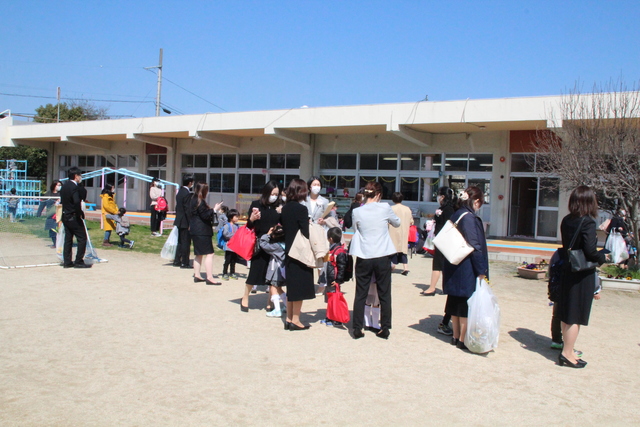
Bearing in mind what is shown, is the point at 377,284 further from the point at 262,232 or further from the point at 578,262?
the point at 578,262

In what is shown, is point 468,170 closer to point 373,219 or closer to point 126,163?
point 373,219

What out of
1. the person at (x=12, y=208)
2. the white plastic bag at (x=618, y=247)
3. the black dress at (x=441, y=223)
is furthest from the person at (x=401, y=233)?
the person at (x=12, y=208)

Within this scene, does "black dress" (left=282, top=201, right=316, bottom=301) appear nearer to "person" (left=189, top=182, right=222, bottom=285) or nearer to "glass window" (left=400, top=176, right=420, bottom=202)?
"person" (left=189, top=182, right=222, bottom=285)

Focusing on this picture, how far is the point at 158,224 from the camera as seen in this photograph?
17094 millimetres

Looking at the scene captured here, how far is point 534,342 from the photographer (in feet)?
20.2

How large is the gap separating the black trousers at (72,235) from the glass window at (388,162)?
1271 cm

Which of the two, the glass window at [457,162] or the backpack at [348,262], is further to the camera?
the glass window at [457,162]

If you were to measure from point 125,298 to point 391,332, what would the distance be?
3.75m

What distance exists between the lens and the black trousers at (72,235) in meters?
9.60

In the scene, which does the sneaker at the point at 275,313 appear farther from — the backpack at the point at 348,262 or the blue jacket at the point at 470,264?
the blue jacket at the point at 470,264

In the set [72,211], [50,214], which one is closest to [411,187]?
[50,214]

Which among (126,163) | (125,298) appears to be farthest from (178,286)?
(126,163)

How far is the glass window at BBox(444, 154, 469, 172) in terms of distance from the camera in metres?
18.7

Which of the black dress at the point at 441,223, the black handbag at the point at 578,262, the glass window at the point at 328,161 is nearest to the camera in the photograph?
the black handbag at the point at 578,262
